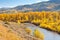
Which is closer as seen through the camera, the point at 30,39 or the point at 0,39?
the point at 0,39

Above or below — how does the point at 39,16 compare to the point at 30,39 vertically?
below

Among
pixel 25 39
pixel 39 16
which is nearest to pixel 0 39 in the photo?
pixel 25 39

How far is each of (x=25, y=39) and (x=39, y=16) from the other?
124m

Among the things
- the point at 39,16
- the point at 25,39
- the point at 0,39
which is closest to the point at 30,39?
the point at 25,39

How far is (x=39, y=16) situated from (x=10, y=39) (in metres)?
131

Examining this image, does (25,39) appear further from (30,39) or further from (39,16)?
(39,16)

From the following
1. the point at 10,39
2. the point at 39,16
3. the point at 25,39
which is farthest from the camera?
the point at 39,16

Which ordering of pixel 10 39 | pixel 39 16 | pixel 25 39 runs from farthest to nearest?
pixel 39 16 → pixel 25 39 → pixel 10 39

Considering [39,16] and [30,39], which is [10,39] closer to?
[30,39]

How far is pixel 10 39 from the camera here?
30.2m

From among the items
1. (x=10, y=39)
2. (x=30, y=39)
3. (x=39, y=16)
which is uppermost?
(x=10, y=39)

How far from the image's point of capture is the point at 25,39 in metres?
36.6

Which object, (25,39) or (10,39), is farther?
(25,39)

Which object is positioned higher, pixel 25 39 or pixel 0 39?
pixel 0 39
